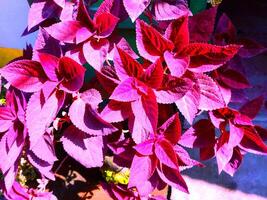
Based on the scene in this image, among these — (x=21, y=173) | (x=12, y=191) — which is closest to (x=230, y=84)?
(x=12, y=191)

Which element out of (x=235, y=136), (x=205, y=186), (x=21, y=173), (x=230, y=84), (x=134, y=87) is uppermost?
(x=134, y=87)

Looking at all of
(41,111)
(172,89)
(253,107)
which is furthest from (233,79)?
(41,111)

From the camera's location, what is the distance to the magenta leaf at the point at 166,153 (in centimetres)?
120

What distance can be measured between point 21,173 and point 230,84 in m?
0.94

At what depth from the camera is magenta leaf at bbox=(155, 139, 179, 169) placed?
1.20 metres

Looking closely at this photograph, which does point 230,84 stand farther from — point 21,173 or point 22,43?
point 22,43

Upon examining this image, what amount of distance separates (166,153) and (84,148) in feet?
0.84

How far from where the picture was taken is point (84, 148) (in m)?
1.25

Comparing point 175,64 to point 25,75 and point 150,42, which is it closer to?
point 150,42

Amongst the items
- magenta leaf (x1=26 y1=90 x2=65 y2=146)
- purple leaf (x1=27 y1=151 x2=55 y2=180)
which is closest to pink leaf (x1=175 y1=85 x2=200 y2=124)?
magenta leaf (x1=26 y1=90 x2=65 y2=146)

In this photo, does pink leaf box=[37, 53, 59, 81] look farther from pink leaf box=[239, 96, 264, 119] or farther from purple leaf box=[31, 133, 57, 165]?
pink leaf box=[239, 96, 264, 119]

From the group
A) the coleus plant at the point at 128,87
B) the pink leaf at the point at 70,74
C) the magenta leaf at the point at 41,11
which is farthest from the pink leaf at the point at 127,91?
the magenta leaf at the point at 41,11

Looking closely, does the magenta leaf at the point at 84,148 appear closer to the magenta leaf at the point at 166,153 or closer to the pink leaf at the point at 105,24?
the magenta leaf at the point at 166,153

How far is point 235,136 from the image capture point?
1.25 metres
